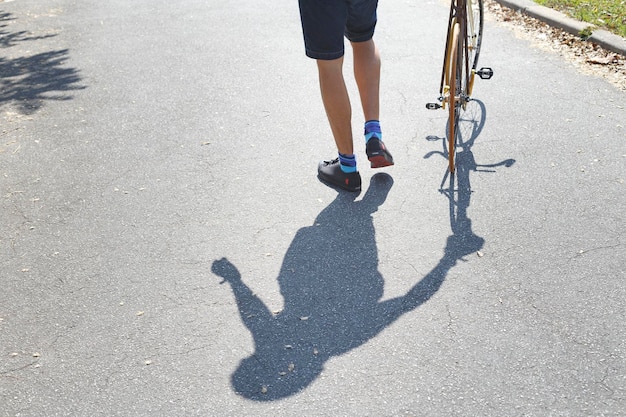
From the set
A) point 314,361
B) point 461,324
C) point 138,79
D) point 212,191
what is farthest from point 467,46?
point 138,79

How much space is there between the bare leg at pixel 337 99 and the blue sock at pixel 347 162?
3 cm

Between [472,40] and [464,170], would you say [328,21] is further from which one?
[472,40]

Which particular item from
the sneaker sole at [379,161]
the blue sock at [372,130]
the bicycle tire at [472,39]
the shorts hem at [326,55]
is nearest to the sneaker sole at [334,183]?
the sneaker sole at [379,161]

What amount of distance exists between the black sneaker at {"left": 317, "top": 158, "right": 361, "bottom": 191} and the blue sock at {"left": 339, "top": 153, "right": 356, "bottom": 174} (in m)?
0.03

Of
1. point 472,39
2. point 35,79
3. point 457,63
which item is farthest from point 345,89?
point 35,79

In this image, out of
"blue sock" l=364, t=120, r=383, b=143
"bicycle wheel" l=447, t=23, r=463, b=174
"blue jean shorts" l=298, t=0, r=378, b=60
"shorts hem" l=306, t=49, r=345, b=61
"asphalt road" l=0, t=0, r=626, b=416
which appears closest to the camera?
"asphalt road" l=0, t=0, r=626, b=416

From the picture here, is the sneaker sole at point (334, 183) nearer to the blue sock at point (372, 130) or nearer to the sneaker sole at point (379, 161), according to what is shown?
the sneaker sole at point (379, 161)

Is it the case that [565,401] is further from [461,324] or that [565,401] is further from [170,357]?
[170,357]

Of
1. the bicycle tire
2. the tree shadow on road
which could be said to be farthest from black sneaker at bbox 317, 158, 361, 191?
the tree shadow on road

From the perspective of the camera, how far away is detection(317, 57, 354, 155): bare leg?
13.3 feet

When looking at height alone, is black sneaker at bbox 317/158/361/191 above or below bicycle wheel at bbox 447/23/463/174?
below

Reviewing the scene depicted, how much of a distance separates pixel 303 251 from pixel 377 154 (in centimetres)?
87

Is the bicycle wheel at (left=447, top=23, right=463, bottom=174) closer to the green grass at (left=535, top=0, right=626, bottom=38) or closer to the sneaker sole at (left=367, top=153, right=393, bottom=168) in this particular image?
the sneaker sole at (left=367, top=153, right=393, bottom=168)

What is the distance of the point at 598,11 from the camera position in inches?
283
